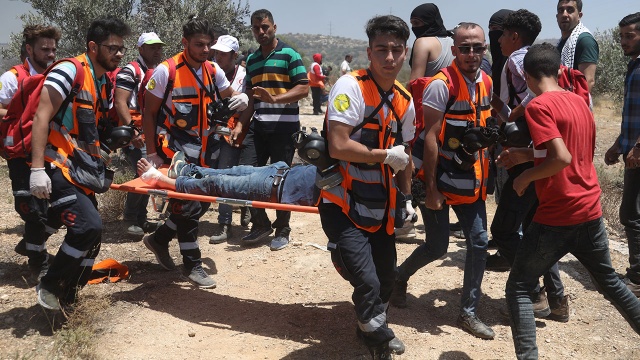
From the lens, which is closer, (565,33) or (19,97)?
(19,97)

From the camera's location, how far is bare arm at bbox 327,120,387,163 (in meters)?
3.38

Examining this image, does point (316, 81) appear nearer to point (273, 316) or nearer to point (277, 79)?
point (277, 79)

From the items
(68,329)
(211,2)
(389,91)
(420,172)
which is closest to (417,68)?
(420,172)

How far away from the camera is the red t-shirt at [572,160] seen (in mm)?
3287

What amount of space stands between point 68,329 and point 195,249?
1.28 metres

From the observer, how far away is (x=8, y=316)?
4523 millimetres

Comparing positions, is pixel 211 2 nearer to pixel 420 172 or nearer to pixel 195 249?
pixel 195 249

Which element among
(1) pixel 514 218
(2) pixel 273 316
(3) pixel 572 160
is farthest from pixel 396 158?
(2) pixel 273 316

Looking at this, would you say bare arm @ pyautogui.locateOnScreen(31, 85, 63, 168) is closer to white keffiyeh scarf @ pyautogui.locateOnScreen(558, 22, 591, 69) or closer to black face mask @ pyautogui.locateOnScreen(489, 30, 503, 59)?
black face mask @ pyautogui.locateOnScreen(489, 30, 503, 59)

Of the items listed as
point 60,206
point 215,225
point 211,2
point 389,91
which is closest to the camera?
point 389,91

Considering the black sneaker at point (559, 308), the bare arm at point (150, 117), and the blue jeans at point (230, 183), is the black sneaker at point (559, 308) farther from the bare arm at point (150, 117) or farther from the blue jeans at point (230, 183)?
the bare arm at point (150, 117)

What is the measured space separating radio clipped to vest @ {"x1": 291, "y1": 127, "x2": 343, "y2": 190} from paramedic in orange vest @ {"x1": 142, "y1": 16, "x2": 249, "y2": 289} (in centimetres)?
174

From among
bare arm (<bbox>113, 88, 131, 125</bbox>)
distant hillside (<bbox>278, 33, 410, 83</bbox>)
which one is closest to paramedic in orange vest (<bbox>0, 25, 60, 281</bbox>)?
bare arm (<bbox>113, 88, 131, 125</bbox>)

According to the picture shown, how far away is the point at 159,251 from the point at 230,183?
45.7 inches
